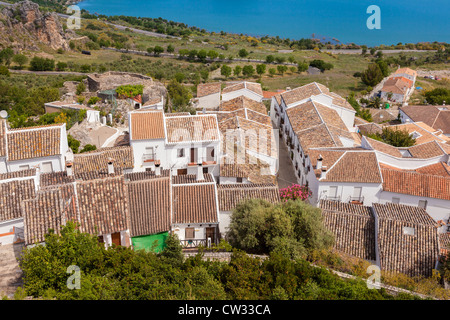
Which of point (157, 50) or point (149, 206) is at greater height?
point (157, 50)

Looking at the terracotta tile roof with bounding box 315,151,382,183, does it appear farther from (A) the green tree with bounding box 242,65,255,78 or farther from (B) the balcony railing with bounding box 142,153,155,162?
(A) the green tree with bounding box 242,65,255,78

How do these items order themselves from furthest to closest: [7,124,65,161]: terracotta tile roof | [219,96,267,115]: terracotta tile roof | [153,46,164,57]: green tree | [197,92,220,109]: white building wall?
[153,46,164,57]: green tree, [197,92,220,109]: white building wall, [219,96,267,115]: terracotta tile roof, [7,124,65,161]: terracotta tile roof

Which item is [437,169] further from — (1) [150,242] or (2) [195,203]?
(1) [150,242]

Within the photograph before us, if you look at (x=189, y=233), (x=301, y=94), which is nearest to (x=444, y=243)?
(x=189, y=233)

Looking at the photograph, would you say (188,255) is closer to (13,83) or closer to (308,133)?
(308,133)

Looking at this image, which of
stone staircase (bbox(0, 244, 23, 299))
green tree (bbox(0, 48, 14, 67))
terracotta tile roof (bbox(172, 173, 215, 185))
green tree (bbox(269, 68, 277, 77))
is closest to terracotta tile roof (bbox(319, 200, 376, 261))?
terracotta tile roof (bbox(172, 173, 215, 185))
